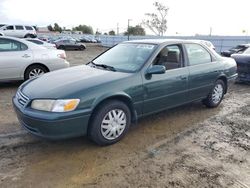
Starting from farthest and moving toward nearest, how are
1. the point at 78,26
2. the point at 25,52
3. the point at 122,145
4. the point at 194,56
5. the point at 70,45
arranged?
the point at 78,26
the point at 70,45
the point at 25,52
the point at 194,56
the point at 122,145

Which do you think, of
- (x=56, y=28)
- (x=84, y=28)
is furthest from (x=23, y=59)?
(x=84, y=28)

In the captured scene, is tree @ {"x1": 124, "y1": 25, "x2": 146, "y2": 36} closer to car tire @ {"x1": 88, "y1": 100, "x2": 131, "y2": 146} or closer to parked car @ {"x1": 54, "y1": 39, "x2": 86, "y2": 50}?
parked car @ {"x1": 54, "y1": 39, "x2": 86, "y2": 50}

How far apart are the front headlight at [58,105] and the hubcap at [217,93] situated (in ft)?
11.3

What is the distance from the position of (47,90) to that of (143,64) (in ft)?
4.98

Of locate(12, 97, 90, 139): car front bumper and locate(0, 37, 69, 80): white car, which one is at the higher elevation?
locate(0, 37, 69, 80): white car

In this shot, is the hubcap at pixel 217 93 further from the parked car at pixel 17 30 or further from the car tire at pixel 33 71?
the parked car at pixel 17 30

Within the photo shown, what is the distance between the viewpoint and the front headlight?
354 centimetres

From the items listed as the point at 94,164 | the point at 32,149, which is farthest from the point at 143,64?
the point at 32,149

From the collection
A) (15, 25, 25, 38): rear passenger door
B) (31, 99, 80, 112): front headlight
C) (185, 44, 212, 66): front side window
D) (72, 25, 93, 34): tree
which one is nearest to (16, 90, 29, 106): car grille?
(31, 99, 80, 112): front headlight

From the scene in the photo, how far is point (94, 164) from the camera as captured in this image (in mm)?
3523

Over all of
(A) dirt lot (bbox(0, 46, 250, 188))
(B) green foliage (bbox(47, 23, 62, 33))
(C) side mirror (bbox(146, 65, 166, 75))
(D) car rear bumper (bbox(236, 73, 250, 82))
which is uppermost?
(B) green foliage (bbox(47, 23, 62, 33))

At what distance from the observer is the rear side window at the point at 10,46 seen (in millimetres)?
7363

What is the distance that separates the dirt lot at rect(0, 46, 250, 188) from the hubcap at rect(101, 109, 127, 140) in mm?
170

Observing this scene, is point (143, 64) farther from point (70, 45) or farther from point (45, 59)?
point (70, 45)
